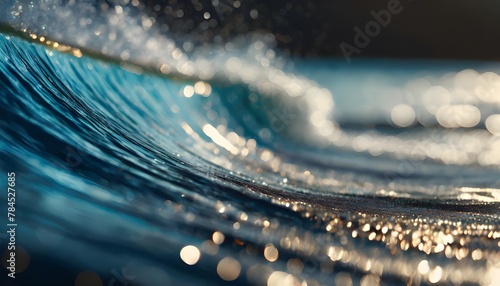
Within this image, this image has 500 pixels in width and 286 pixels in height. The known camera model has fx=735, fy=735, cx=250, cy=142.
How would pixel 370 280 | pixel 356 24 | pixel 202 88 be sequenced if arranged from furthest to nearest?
pixel 356 24, pixel 202 88, pixel 370 280

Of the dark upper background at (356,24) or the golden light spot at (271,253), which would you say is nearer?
the golden light spot at (271,253)

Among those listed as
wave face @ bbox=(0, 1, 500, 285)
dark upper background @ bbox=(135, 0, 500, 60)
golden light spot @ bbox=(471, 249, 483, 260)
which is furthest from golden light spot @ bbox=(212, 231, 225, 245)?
dark upper background @ bbox=(135, 0, 500, 60)

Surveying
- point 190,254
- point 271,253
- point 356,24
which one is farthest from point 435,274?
point 356,24

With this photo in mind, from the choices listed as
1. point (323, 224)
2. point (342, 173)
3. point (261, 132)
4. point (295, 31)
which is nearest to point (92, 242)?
point (323, 224)

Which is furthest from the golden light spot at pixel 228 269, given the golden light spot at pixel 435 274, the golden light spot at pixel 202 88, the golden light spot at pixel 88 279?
the golden light spot at pixel 202 88

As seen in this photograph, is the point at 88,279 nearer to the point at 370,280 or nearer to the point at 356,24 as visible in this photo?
the point at 370,280

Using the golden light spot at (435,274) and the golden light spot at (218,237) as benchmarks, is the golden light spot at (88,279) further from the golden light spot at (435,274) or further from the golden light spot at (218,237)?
the golden light spot at (435,274)

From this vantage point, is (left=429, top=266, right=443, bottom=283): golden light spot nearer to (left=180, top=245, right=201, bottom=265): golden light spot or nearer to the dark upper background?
(left=180, top=245, right=201, bottom=265): golden light spot

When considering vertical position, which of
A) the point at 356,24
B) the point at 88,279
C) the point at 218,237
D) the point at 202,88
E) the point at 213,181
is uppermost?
the point at 356,24
